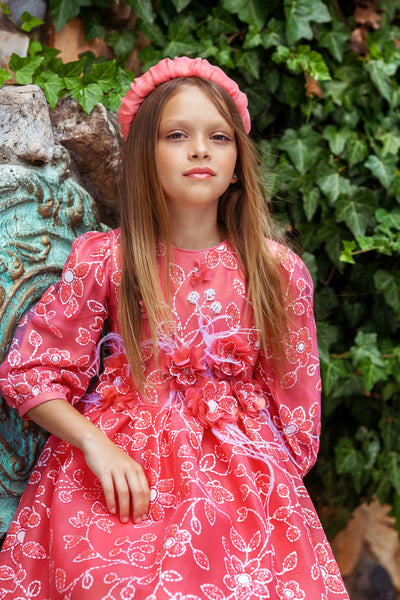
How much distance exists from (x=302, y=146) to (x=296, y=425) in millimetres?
997

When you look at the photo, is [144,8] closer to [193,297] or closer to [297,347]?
[193,297]

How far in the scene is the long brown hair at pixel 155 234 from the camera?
133 centimetres

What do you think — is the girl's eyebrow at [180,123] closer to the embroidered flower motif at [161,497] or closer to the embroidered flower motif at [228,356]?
the embroidered flower motif at [228,356]

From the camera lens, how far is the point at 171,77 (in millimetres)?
1348

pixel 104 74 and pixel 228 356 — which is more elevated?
pixel 104 74

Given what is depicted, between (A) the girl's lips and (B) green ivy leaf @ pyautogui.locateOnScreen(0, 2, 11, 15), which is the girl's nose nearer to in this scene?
(A) the girl's lips

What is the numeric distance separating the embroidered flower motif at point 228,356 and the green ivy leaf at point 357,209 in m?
0.83

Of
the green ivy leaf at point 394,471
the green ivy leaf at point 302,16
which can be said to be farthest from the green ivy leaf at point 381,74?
the green ivy leaf at point 394,471

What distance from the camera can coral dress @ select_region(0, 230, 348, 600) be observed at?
41.6 inches

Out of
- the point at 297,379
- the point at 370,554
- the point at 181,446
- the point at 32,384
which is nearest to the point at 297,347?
the point at 297,379

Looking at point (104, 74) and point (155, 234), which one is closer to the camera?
point (155, 234)

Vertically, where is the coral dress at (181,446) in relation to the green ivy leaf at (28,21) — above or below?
below

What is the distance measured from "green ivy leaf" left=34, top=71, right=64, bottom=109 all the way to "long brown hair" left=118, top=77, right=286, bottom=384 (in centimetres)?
26

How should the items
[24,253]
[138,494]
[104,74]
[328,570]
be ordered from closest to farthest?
[138,494] → [328,570] → [24,253] → [104,74]
